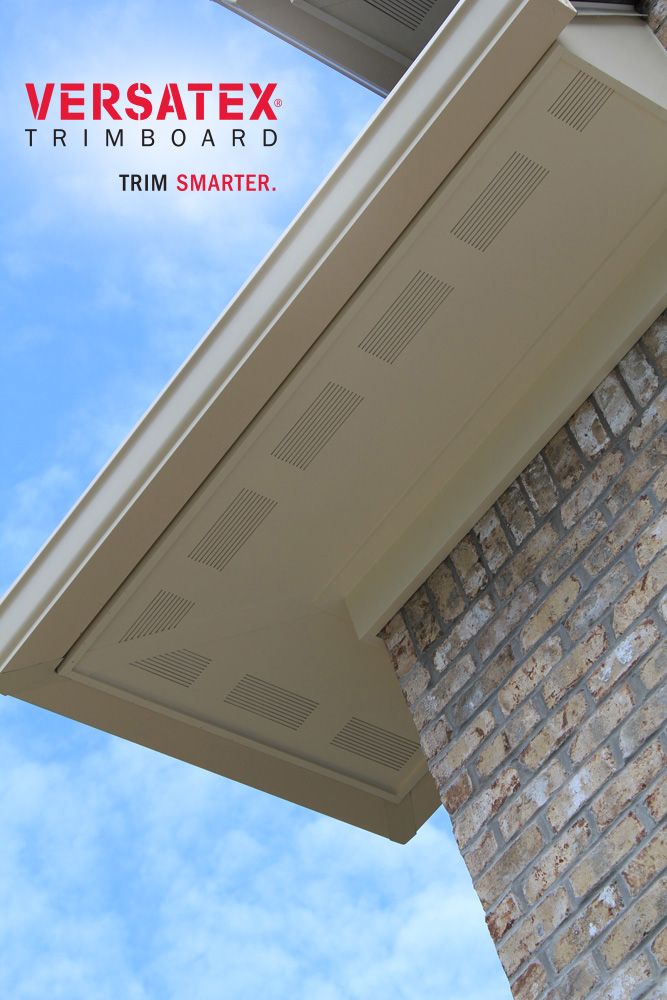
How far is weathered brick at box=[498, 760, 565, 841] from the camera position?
3.27m

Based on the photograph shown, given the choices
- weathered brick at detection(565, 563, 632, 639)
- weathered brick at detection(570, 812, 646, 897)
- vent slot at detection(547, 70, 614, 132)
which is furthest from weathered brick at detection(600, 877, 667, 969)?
vent slot at detection(547, 70, 614, 132)

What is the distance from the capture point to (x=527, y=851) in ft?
10.7

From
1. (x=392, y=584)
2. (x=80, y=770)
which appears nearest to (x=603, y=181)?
(x=392, y=584)

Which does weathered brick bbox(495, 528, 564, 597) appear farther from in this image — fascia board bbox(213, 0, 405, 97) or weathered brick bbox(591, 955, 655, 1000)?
fascia board bbox(213, 0, 405, 97)

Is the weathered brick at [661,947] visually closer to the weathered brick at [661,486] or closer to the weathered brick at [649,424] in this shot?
the weathered brick at [661,486]

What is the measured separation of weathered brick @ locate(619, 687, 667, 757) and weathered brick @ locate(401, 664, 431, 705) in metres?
0.80

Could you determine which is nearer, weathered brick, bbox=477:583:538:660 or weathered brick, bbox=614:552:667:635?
weathered brick, bbox=614:552:667:635

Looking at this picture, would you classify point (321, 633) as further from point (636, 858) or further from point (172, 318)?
point (172, 318)

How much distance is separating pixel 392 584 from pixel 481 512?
1.17 ft

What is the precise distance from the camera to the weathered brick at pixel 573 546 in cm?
346

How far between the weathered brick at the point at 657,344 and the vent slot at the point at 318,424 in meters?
0.77

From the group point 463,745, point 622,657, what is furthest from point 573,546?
point 463,745

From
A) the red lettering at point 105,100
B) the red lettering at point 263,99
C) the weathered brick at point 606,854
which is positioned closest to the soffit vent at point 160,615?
the weathered brick at point 606,854

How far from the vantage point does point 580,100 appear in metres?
3.35
